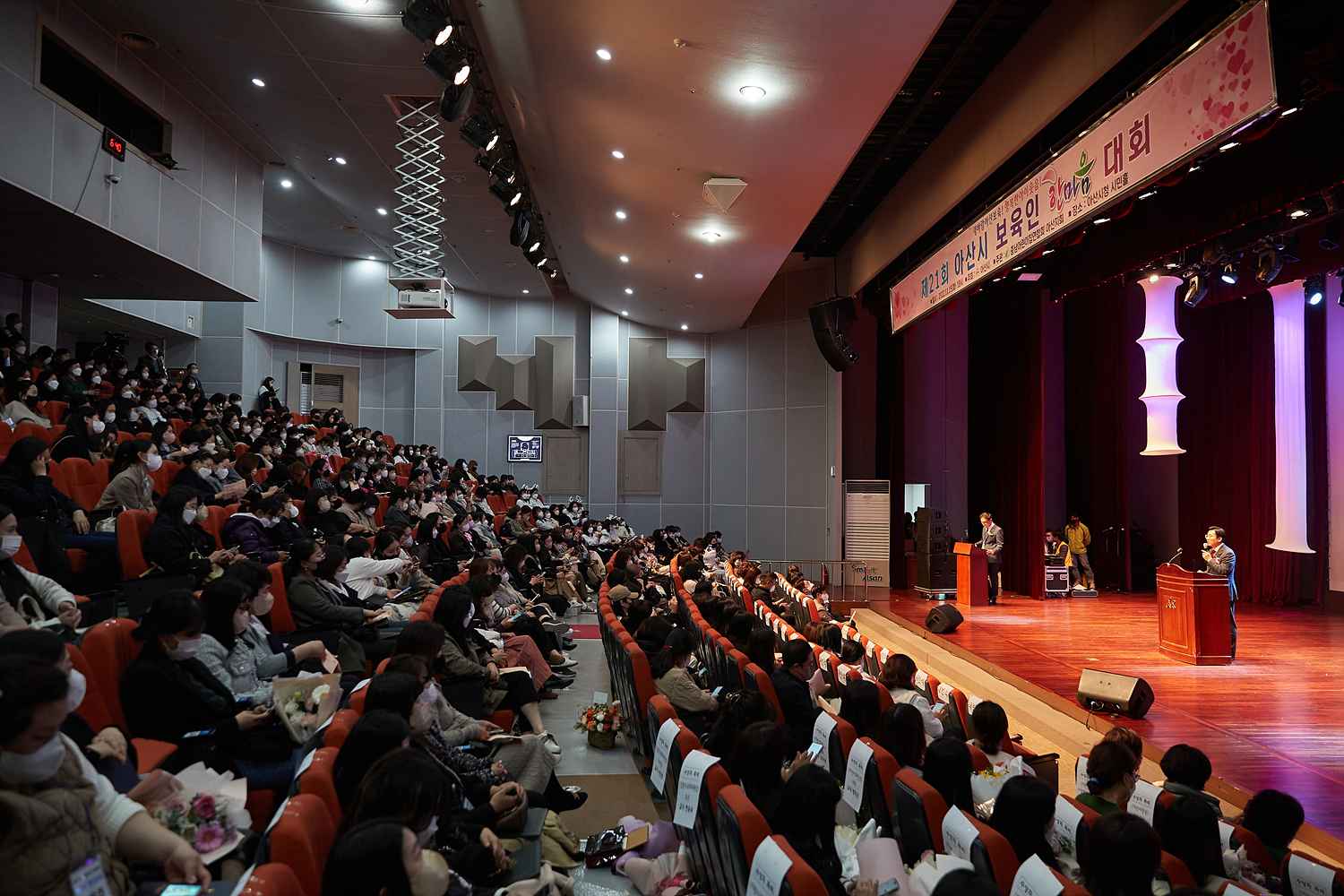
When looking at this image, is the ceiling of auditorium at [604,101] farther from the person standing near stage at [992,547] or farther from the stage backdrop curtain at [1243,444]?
the stage backdrop curtain at [1243,444]

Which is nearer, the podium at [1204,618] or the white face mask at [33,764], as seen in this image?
the white face mask at [33,764]

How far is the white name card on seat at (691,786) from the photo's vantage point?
2.40m

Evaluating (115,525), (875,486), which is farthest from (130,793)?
(875,486)

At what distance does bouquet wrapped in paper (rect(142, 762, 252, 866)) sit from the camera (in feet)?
6.91

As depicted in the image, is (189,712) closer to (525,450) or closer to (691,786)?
(691,786)

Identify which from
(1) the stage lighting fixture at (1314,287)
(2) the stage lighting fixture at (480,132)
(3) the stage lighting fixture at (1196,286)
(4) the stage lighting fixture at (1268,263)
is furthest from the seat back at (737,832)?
(1) the stage lighting fixture at (1314,287)

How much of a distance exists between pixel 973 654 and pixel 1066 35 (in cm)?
525

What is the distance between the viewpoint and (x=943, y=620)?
9602mm

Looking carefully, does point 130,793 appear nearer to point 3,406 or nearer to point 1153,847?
point 1153,847

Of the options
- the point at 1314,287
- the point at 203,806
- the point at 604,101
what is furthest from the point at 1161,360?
the point at 203,806

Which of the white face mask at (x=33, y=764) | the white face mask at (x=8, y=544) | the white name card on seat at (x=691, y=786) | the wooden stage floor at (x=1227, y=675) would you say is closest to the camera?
the white face mask at (x=33, y=764)

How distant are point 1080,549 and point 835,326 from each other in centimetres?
501

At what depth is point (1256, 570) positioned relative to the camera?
1216 cm

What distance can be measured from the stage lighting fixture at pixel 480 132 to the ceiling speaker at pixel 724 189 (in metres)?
1.97
